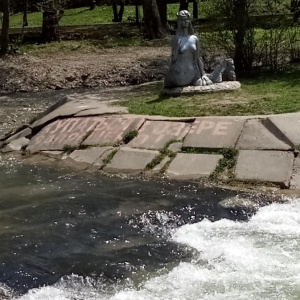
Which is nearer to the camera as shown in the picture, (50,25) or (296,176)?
(296,176)

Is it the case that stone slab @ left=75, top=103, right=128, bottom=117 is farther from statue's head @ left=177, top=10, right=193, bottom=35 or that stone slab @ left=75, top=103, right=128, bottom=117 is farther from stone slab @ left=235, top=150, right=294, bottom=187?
stone slab @ left=235, top=150, right=294, bottom=187

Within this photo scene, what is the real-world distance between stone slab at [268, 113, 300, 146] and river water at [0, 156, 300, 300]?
156 cm

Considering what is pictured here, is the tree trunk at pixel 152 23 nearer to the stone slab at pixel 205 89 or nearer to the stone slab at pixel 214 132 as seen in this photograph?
the stone slab at pixel 205 89

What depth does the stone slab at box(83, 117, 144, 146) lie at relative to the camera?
10914 mm

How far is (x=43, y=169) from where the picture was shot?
34.2 ft

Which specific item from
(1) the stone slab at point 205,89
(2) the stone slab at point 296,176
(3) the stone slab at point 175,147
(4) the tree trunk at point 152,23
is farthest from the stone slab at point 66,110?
(4) the tree trunk at point 152,23

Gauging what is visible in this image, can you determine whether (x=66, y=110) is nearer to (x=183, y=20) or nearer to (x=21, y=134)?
(x=21, y=134)

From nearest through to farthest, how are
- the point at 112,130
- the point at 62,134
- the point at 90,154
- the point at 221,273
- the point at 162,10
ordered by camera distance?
the point at 221,273, the point at 90,154, the point at 112,130, the point at 62,134, the point at 162,10

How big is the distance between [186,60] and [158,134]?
2.64m

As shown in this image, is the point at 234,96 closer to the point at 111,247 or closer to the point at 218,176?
the point at 218,176

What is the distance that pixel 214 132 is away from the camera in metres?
10.3

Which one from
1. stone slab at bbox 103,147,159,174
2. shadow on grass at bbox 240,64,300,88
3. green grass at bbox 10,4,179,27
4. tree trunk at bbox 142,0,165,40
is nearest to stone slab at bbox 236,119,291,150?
stone slab at bbox 103,147,159,174

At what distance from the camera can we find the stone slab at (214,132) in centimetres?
1007

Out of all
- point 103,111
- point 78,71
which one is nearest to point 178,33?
point 103,111
